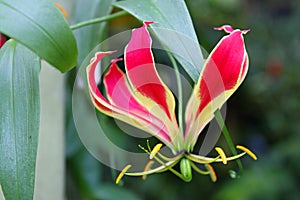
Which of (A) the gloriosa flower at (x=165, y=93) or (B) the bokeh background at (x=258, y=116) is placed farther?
(B) the bokeh background at (x=258, y=116)

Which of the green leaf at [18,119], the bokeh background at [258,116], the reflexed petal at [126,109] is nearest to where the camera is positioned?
the green leaf at [18,119]

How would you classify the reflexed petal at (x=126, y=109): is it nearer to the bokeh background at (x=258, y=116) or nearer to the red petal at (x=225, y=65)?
the red petal at (x=225, y=65)

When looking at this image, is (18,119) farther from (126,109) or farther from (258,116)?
(258,116)

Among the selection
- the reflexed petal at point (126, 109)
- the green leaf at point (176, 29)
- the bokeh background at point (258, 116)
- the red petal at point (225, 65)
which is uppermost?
the green leaf at point (176, 29)

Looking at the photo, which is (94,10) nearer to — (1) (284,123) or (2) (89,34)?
(2) (89,34)

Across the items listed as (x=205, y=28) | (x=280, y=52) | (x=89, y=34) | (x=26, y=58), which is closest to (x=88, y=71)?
(x=26, y=58)

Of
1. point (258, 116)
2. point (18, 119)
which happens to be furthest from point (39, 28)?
point (258, 116)

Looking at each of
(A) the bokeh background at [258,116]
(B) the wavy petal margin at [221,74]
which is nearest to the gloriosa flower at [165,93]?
(B) the wavy petal margin at [221,74]
